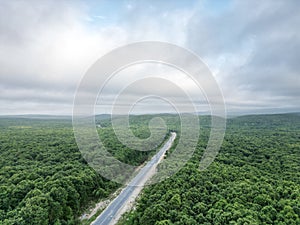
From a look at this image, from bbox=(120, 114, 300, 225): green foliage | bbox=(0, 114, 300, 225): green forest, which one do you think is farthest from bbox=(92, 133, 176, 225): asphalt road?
bbox=(120, 114, 300, 225): green foliage

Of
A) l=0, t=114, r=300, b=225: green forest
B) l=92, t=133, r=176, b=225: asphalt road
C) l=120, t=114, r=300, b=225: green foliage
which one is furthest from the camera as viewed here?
l=92, t=133, r=176, b=225: asphalt road

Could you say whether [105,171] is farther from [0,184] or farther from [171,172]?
[0,184]

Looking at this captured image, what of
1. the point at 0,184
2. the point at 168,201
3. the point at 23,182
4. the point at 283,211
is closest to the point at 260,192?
the point at 283,211

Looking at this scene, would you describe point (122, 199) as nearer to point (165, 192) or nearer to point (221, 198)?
point (165, 192)

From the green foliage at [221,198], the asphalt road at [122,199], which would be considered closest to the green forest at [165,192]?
the green foliage at [221,198]

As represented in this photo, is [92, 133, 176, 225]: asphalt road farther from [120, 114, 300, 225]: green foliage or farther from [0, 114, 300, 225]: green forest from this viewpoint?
[120, 114, 300, 225]: green foliage

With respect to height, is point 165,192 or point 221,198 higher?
point 221,198

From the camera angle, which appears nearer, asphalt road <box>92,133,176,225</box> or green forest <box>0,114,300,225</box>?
green forest <box>0,114,300,225</box>

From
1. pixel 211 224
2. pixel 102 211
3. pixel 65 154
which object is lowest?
pixel 102 211

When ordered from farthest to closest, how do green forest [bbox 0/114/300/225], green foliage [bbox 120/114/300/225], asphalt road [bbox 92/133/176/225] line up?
asphalt road [bbox 92/133/176/225] < green forest [bbox 0/114/300/225] < green foliage [bbox 120/114/300/225]

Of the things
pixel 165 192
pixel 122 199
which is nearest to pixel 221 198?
pixel 165 192

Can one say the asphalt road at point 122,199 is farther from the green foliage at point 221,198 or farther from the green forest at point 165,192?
the green foliage at point 221,198
